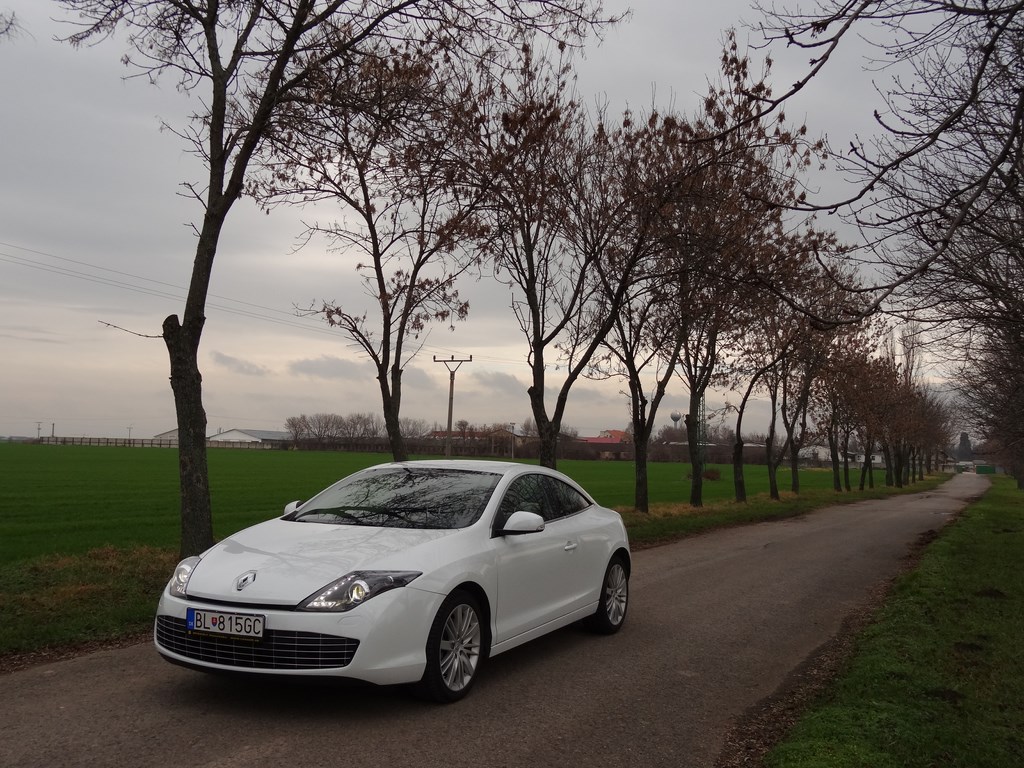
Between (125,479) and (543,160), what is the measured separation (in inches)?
1273

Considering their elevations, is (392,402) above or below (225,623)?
above

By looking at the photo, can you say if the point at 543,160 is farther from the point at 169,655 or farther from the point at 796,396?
the point at 796,396

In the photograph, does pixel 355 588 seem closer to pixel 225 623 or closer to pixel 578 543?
pixel 225 623

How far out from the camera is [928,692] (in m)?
5.71

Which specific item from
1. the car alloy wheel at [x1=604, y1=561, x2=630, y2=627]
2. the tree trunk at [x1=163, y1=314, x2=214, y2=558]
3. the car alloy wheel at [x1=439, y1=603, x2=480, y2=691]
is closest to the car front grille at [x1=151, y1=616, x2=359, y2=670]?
the car alloy wheel at [x1=439, y1=603, x2=480, y2=691]

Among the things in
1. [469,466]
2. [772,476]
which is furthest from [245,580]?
[772,476]

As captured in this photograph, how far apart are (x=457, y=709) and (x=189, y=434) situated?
5.14 meters

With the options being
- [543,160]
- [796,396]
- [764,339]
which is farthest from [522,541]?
[796,396]

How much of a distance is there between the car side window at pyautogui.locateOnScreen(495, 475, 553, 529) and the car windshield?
0.15m

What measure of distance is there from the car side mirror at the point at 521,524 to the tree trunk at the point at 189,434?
171 inches

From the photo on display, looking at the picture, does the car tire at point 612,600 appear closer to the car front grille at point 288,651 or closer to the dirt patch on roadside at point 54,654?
the car front grille at point 288,651

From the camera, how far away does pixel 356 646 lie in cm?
470

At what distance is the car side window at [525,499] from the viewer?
6.30 metres

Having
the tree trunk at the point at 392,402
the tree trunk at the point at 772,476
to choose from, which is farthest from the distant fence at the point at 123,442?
the tree trunk at the point at 392,402
